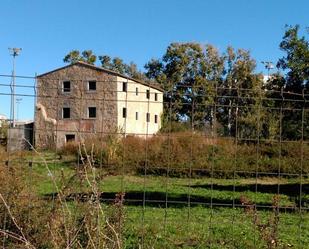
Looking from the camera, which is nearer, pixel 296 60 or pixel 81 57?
pixel 296 60

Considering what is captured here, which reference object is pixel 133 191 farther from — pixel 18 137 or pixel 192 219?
pixel 18 137

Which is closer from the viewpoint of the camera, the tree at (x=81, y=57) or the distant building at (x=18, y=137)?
the distant building at (x=18, y=137)

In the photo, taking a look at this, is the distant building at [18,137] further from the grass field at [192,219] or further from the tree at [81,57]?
the tree at [81,57]

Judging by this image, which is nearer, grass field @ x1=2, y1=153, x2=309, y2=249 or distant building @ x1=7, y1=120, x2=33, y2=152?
grass field @ x1=2, y1=153, x2=309, y2=249

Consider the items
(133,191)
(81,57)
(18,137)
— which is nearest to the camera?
(18,137)

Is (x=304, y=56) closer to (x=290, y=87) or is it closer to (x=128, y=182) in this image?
(x=290, y=87)

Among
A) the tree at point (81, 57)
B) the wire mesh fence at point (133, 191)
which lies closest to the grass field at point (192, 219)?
the wire mesh fence at point (133, 191)

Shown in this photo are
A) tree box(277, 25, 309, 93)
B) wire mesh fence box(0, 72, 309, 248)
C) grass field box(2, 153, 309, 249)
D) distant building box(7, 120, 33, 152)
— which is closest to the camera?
wire mesh fence box(0, 72, 309, 248)

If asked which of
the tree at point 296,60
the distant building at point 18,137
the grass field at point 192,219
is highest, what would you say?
the tree at point 296,60

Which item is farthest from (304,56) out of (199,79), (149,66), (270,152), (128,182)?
(149,66)

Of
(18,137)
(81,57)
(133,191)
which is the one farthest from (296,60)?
(81,57)

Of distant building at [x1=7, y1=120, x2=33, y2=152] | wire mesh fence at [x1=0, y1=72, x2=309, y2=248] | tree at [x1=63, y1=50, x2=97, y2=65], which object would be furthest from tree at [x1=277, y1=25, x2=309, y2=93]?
tree at [x1=63, y1=50, x2=97, y2=65]

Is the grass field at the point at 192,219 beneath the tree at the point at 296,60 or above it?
beneath

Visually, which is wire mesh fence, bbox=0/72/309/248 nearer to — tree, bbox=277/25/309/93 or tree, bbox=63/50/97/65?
tree, bbox=277/25/309/93
